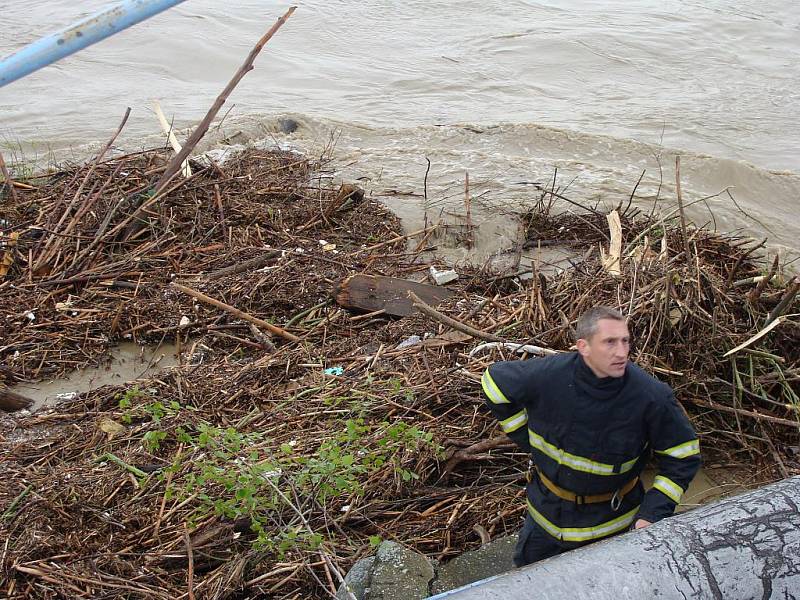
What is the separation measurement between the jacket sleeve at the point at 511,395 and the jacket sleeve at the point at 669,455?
51 cm

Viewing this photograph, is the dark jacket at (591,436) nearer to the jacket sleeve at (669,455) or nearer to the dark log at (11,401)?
the jacket sleeve at (669,455)

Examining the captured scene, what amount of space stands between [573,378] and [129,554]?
2.36m

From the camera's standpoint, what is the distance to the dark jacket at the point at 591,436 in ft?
10.5

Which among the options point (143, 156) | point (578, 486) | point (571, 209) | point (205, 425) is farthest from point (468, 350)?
point (143, 156)

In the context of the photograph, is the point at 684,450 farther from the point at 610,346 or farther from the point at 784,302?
the point at 784,302

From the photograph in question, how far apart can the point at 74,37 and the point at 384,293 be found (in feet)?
16.0

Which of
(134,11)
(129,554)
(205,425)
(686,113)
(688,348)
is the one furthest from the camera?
(686,113)

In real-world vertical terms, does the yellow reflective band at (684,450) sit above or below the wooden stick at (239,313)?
above

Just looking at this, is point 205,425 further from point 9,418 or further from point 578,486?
point 578,486

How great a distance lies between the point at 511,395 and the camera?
3422 mm

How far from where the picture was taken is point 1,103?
13.9 meters

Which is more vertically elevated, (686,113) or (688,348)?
(688,348)

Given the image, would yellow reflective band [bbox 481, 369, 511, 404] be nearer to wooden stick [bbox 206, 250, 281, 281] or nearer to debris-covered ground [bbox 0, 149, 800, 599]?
debris-covered ground [bbox 0, 149, 800, 599]

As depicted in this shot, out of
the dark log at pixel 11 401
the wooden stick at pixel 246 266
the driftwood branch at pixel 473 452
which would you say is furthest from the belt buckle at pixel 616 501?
the wooden stick at pixel 246 266
